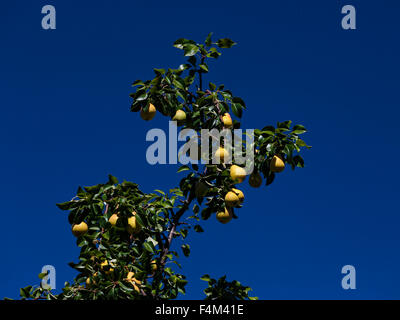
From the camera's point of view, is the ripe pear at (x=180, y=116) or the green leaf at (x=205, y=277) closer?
the ripe pear at (x=180, y=116)

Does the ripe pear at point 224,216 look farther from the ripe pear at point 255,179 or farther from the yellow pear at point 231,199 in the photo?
the ripe pear at point 255,179

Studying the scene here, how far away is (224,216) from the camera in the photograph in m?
6.09

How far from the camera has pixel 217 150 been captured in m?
6.02

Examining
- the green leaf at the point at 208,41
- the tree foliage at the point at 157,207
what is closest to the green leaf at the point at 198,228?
the tree foliage at the point at 157,207

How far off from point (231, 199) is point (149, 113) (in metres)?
1.49

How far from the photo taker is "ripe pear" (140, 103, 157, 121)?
6.37m

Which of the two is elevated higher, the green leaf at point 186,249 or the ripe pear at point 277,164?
the ripe pear at point 277,164

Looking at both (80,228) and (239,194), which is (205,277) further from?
(80,228)

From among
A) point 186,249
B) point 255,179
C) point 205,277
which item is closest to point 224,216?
point 255,179

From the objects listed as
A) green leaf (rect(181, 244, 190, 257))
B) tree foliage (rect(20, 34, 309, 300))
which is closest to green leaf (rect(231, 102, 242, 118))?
tree foliage (rect(20, 34, 309, 300))

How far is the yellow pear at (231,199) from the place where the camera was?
19.4 feet

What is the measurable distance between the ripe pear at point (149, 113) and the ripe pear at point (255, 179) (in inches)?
56.2

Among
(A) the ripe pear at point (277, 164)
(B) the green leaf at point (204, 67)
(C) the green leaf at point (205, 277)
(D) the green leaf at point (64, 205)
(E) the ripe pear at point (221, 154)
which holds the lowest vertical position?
(C) the green leaf at point (205, 277)
